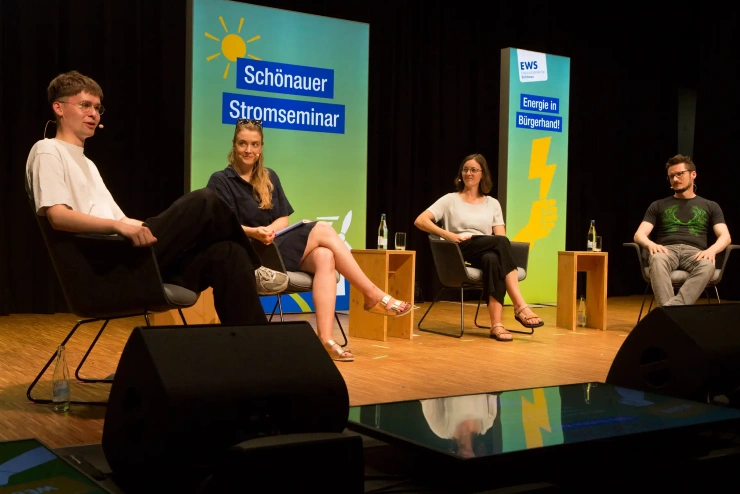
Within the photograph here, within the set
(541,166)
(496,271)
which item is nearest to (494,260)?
(496,271)


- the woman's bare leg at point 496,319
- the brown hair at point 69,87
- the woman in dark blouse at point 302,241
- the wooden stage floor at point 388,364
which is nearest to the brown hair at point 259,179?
the woman in dark blouse at point 302,241

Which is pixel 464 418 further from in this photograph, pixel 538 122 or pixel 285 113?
pixel 538 122

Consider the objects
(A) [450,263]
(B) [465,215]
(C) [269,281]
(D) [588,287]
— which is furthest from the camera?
(D) [588,287]

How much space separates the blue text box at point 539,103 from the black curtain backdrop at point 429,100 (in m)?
0.91

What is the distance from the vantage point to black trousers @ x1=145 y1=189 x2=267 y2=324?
2.54 m

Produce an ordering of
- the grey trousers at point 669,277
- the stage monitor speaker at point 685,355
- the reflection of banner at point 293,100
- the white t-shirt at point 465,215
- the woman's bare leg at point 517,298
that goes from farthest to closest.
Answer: the reflection of banner at point 293,100 → the white t-shirt at point 465,215 → the grey trousers at point 669,277 → the woman's bare leg at point 517,298 → the stage monitor speaker at point 685,355

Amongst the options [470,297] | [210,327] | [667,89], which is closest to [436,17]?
[470,297]

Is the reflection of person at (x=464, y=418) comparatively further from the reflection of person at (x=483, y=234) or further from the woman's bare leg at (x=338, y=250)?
the reflection of person at (x=483, y=234)

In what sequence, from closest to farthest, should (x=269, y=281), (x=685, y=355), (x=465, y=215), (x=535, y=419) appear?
(x=535, y=419), (x=685, y=355), (x=269, y=281), (x=465, y=215)

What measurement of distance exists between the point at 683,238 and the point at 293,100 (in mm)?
2763

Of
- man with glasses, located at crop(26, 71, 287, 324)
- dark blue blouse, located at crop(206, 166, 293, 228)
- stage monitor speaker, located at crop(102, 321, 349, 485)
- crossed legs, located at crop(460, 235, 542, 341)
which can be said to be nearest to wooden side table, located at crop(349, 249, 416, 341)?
crossed legs, located at crop(460, 235, 542, 341)

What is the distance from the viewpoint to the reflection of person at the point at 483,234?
15.3 feet

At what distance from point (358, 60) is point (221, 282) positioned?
3.63 metres

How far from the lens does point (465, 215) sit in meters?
4.93
